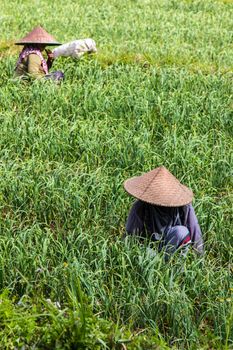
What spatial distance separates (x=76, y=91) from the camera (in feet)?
18.4

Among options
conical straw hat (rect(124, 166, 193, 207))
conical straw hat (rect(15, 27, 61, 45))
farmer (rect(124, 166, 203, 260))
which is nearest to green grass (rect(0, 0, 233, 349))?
farmer (rect(124, 166, 203, 260))

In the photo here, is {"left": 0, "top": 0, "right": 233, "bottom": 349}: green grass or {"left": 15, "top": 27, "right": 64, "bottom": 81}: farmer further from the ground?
{"left": 15, "top": 27, "right": 64, "bottom": 81}: farmer

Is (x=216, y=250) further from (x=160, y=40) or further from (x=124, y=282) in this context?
(x=160, y=40)

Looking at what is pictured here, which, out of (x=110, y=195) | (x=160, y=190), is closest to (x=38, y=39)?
(x=110, y=195)

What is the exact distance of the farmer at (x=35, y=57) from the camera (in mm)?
5891

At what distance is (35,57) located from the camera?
5.91 m

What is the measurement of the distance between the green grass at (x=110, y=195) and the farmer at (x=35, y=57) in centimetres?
21

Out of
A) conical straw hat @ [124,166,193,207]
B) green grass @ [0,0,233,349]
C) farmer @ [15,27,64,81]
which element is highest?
farmer @ [15,27,64,81]

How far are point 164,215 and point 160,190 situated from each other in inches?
6.2

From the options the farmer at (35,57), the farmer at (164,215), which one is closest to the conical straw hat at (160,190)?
the farmer at (164,215)

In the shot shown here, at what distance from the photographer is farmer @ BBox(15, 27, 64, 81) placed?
5.89 metres

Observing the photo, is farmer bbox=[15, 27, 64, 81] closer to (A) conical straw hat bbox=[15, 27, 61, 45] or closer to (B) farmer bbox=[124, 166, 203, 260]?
(A) conical straw hat bbox=[15, 27, 61, 45]

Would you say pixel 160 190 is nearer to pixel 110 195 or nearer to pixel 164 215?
pixel 164 215

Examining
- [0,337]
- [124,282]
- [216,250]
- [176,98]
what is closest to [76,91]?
[176,98]
